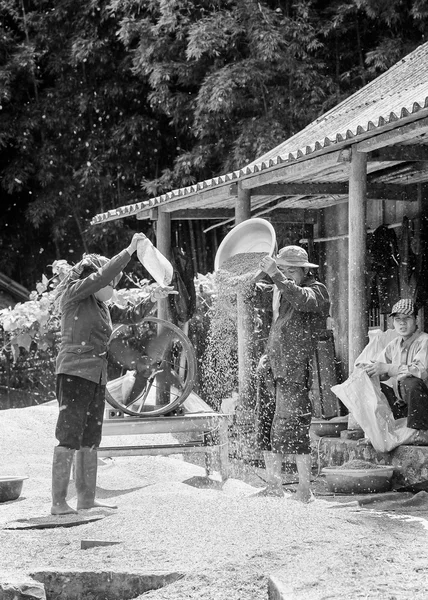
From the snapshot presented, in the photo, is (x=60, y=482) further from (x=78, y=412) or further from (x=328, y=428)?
(x=328, y=428)

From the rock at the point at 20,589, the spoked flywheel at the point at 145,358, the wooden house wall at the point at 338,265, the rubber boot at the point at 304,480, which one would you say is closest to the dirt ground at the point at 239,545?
the rubber boot at the point at 304,480

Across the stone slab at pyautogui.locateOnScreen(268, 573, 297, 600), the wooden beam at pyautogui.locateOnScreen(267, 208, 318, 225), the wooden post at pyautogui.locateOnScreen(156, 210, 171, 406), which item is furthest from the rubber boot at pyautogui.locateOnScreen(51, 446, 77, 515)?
the wooden beam at pyautogui.locateOnScreen(267, 208, 318, 225)

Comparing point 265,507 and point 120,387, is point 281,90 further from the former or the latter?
point 265,507

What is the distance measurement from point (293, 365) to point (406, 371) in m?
1.45

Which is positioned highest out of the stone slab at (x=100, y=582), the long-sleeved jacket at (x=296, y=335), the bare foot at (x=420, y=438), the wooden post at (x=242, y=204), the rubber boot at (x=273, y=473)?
the wooden post at (x=242, y=204)

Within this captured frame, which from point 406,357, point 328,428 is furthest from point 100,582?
point 328,428

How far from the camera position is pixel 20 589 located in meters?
4.73

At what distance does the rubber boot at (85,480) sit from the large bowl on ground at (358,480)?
182cm

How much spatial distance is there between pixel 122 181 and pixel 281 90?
460cm

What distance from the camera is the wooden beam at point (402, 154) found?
28.7 ft

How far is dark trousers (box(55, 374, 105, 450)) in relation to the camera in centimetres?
695

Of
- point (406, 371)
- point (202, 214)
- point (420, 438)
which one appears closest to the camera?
point (420, 438)

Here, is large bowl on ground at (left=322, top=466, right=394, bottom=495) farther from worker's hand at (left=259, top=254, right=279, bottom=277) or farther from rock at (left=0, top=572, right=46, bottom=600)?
rock at (left=0, top=572, right=46, bottom=600)

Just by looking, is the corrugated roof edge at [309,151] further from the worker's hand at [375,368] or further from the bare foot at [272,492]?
the bare foot at [272,492]
